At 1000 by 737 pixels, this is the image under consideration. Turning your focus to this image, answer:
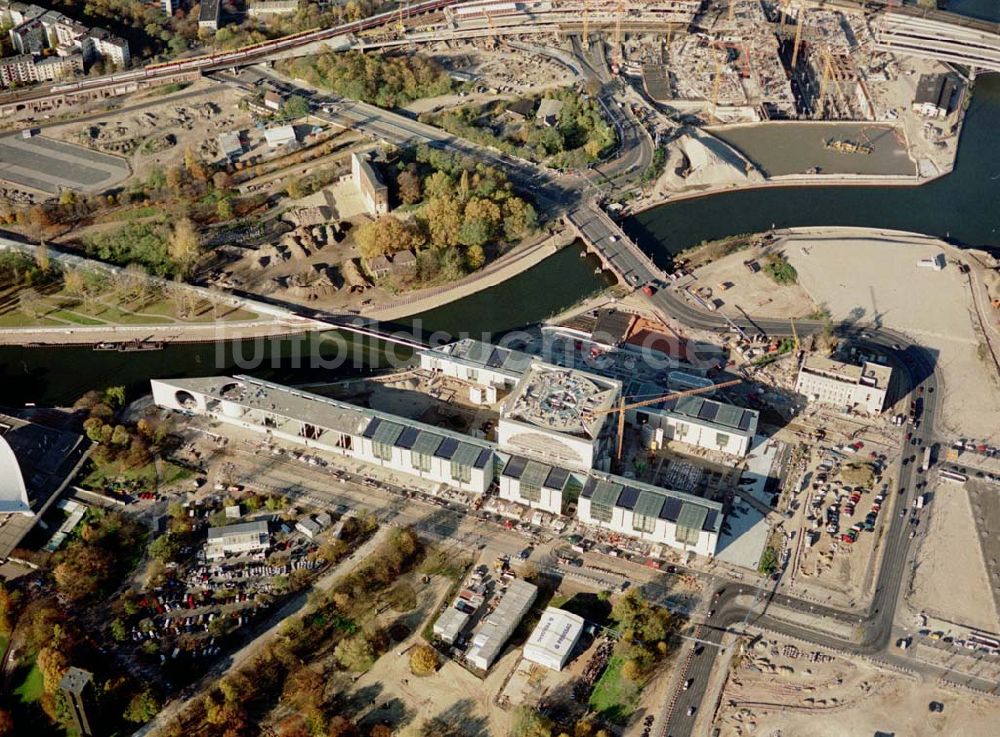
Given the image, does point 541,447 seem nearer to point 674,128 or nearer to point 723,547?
point 723,547

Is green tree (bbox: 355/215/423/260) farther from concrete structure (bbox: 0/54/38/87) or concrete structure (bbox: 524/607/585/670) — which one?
concrete structure (bbox: 0/54/38/87)

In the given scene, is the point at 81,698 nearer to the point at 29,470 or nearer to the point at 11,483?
the point at 11,483

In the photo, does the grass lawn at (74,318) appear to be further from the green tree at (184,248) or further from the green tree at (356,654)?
the green tree at (356,654)

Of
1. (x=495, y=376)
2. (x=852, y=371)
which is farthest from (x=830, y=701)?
(x=495, y=376)

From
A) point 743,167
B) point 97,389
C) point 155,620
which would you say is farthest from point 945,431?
point 97,389

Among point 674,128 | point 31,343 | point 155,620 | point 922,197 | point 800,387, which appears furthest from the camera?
point 674,128

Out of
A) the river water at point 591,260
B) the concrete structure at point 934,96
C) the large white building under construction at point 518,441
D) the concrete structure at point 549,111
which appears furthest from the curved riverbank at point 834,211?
the large white building under construction at point 518,441
